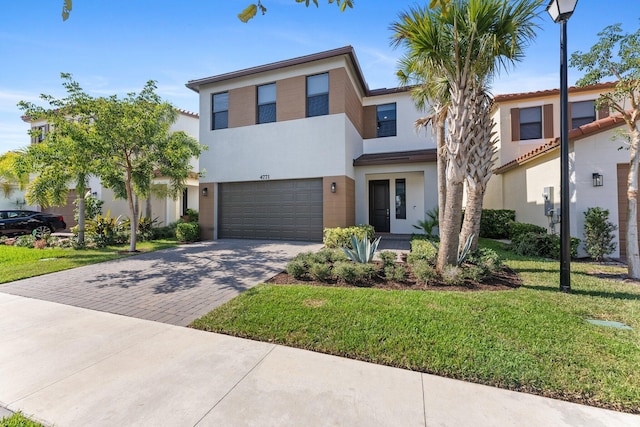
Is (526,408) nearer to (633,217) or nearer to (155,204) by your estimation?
(633,217)

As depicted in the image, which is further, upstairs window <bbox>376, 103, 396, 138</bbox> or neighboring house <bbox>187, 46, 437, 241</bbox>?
upstairs window <bbox>376, 103, 396, 138</bbox>

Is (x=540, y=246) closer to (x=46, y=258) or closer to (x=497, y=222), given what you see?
(x=497, y=222)

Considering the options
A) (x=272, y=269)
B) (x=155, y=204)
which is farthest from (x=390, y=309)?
(x=155, y=204)

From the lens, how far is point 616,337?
3418 mm

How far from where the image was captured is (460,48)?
240 inches

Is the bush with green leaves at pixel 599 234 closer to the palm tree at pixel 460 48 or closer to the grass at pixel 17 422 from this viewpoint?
the palm tree at pixel 460 48

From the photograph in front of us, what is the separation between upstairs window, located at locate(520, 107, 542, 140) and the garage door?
420 inches

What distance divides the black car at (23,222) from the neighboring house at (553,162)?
2227 centimetres

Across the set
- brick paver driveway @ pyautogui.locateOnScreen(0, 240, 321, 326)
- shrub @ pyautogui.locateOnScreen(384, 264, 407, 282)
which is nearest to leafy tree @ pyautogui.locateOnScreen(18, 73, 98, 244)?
brick paver driveway @ pyautogui.locateOnScreen(0, 240, 321, 326)

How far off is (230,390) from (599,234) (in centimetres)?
1002

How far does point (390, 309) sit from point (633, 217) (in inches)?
238

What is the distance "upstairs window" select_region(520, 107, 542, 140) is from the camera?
13352 millimetres

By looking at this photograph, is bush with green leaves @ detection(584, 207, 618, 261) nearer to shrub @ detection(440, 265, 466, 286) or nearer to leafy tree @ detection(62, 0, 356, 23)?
shrub @ detection(440, 265, 466, 286)

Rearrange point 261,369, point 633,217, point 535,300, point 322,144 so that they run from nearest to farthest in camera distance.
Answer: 1. point 261,369
2. point 535,300
3. point 633,217
4. point 322,144
